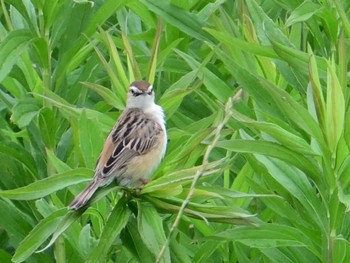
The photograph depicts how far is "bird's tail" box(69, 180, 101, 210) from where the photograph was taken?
4297 millimetres

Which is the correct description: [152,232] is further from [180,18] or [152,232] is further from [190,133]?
[180,18]

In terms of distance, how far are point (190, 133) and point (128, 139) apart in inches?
14.0

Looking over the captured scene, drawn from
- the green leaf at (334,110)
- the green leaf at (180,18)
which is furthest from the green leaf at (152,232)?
the green leaf at (180,18)

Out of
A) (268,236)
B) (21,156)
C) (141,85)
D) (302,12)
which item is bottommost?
(268,236)

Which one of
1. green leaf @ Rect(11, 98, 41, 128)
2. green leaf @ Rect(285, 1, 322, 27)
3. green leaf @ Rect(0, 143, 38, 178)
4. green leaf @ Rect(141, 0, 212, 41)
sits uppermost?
green leaf @ Rect(285, 1, 322, 27)

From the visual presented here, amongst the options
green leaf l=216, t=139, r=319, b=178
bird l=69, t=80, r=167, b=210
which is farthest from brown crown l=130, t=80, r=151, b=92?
green leaf l=216, t=139, r=319, b=178

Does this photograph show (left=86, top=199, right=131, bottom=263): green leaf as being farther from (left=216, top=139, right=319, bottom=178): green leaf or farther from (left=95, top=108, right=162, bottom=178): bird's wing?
(left=216, top=139, right=319, bottom=178): green leaf

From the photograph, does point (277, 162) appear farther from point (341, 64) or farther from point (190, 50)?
point (190, 50)

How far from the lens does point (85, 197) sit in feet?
14.2

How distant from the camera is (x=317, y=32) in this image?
5555mm

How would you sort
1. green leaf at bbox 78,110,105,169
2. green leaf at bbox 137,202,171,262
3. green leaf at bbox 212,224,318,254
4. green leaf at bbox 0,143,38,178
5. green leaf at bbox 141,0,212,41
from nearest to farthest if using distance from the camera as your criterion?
1. green leaf at bbox 137,202,171,262
2. green leaf at bbox 212,224,318,254
3. green leaf at bbox 78,110,105,169
4. green leaf at bbox 0,143,38,178
5. green leaf at bbox 141,0,212,41

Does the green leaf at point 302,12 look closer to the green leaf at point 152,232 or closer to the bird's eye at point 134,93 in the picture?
the bird's eye at point 134,93

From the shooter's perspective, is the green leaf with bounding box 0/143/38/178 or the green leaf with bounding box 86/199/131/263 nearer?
the green leaf with bounding box 86/199/131/263

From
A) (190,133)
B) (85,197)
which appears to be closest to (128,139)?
(190,133)
